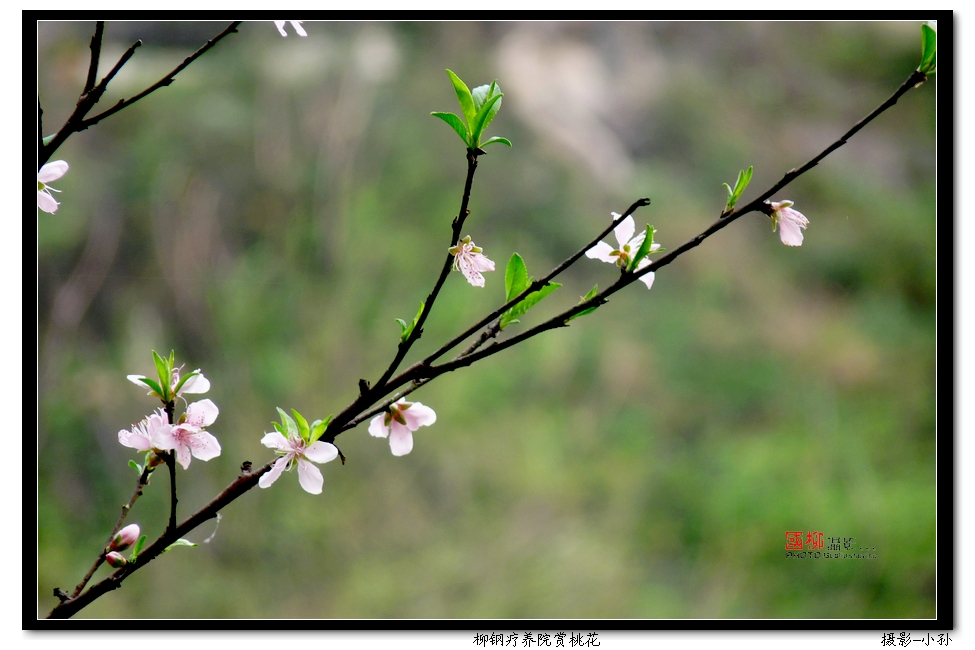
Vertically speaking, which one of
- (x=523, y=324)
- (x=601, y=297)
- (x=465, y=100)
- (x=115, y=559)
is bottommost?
(x=115, y=559)

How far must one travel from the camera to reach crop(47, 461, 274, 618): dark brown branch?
1.15 feet

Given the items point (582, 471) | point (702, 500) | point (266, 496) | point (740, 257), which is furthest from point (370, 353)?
point (740, 257)

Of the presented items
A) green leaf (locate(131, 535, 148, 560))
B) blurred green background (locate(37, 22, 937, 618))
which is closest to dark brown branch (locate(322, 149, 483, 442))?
green leaf (locate(131, 535, 148, 560))

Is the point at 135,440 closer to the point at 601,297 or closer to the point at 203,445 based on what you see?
the point at 203,445

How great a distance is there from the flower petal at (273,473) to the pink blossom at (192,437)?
30 millimetres

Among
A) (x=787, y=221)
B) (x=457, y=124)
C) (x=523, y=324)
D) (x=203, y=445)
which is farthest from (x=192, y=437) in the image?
(x=523, y=324)

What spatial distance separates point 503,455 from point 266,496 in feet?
1.90

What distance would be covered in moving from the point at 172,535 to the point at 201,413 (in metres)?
0.07

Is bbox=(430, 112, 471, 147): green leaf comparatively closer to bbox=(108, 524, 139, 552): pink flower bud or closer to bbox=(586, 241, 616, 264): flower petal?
bbox=(586, 241, 616, 264): flower petal

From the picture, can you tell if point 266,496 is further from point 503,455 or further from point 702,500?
point 702,500

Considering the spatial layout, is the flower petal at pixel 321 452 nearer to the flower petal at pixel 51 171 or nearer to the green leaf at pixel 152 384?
the green leaf at pixel 152 384

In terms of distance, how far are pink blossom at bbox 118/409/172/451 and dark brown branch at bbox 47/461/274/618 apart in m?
0.04

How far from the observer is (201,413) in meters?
0.37

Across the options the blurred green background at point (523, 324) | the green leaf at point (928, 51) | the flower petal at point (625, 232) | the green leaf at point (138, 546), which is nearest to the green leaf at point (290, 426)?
the green leaf at point (138, 546)
